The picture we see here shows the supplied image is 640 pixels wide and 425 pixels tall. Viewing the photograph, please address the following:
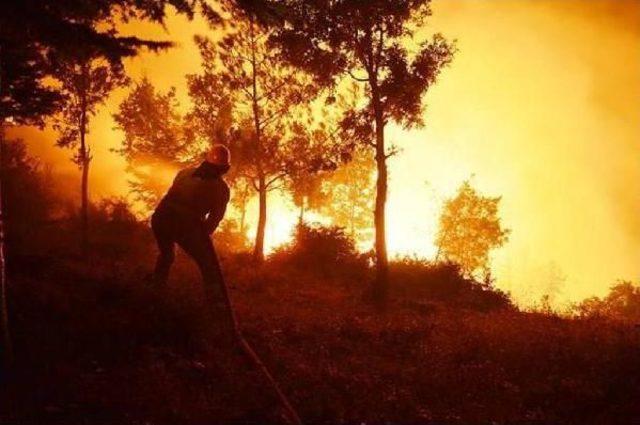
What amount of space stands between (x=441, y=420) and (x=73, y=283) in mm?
5985

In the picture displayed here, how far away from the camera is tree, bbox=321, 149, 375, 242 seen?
1860 inches

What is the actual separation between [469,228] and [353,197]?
42.4ft

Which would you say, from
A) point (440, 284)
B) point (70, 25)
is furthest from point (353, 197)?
point (70, 25)

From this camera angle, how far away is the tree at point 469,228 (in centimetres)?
5194

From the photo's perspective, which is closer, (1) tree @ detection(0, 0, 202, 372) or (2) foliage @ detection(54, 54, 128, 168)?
(1) tree @ detection(0, 0, 202, 372)

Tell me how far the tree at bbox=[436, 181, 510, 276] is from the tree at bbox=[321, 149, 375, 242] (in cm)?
877

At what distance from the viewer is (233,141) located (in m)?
30.3

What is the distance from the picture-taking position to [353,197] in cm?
4866

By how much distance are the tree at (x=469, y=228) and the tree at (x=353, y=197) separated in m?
8.77

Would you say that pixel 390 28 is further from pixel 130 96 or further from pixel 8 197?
pixel 130 96

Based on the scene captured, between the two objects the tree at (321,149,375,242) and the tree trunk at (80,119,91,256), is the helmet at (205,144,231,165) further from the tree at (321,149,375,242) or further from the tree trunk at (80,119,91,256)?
the tree at (321,149,375,242)

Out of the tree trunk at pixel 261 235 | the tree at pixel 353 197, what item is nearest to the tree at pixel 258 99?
the tree trunk at pixel 261 235

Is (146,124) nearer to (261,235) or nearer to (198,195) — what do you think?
(261,235)

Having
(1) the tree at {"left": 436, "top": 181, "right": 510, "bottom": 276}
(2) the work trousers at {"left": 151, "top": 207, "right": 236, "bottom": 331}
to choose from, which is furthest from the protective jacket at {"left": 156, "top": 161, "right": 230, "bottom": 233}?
(1) the tree at {"left": 436, "top": 181, "right": 510, "bottom": 276}
